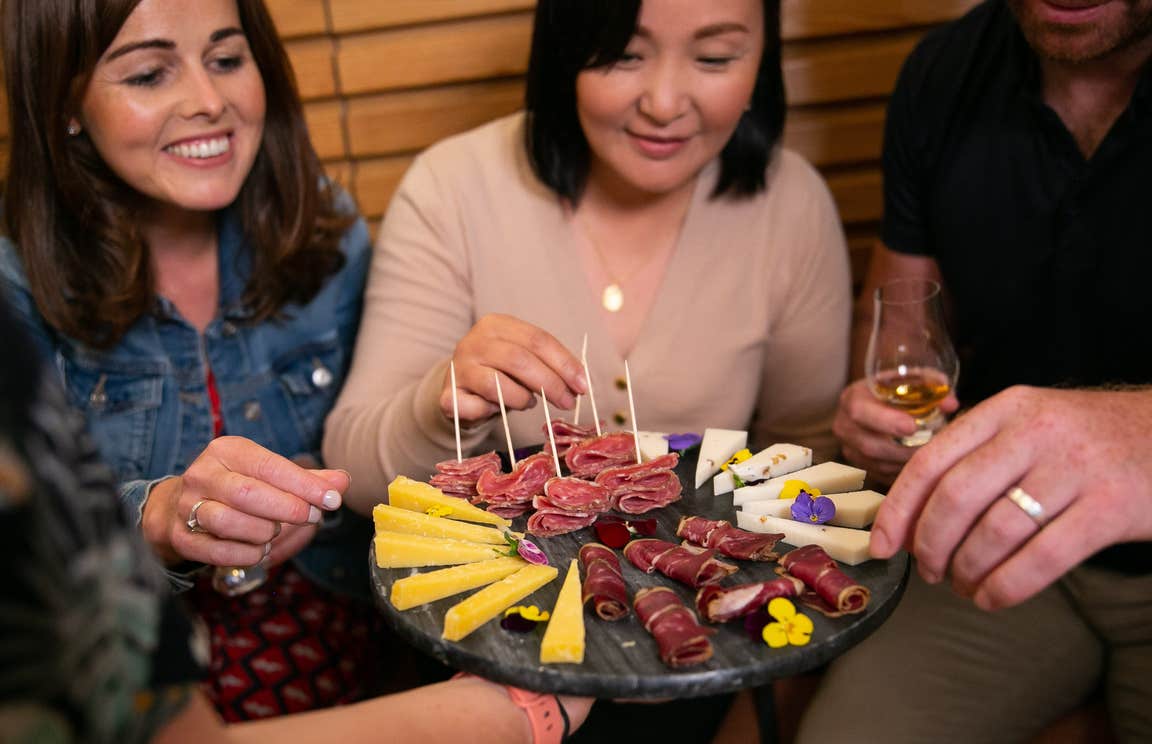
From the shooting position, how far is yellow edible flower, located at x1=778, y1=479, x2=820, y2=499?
147 centimetres

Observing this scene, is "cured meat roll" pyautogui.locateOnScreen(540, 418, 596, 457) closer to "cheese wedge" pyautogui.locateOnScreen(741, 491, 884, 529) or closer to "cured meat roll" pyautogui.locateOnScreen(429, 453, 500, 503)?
"cured meat roll" pyautogui.locateOnScreen(429, 453, 500, 503)

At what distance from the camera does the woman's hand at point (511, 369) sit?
1.55m

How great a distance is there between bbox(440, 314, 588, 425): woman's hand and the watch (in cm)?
49

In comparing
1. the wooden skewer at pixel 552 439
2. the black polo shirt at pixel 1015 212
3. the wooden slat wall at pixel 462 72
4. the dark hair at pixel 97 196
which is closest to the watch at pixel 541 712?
the wooden skewer at pixel 552 439

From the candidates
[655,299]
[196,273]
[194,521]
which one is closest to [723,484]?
[655,299]

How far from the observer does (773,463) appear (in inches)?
61.1

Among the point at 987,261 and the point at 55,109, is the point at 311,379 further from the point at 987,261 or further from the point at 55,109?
the point at 987,261

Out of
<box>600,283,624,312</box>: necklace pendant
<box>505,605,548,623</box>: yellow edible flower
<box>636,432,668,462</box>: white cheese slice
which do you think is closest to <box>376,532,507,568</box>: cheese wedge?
<box>505,605,548,623</box>: yellow edible flower

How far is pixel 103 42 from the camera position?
171 centimetres

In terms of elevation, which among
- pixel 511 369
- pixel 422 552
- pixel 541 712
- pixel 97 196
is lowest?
pixel 541 712

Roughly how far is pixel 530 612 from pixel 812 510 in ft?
1.40

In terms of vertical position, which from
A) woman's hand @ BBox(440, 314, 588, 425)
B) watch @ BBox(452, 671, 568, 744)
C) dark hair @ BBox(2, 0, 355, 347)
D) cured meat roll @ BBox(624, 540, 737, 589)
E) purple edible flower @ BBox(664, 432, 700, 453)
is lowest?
watch @ BBox(452, 671, 568, 744)

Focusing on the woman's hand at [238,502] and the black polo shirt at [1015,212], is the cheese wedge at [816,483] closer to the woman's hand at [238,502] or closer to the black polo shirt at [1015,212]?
the woman's hand at [238,502]

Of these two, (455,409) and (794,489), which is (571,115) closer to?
(455,409)
